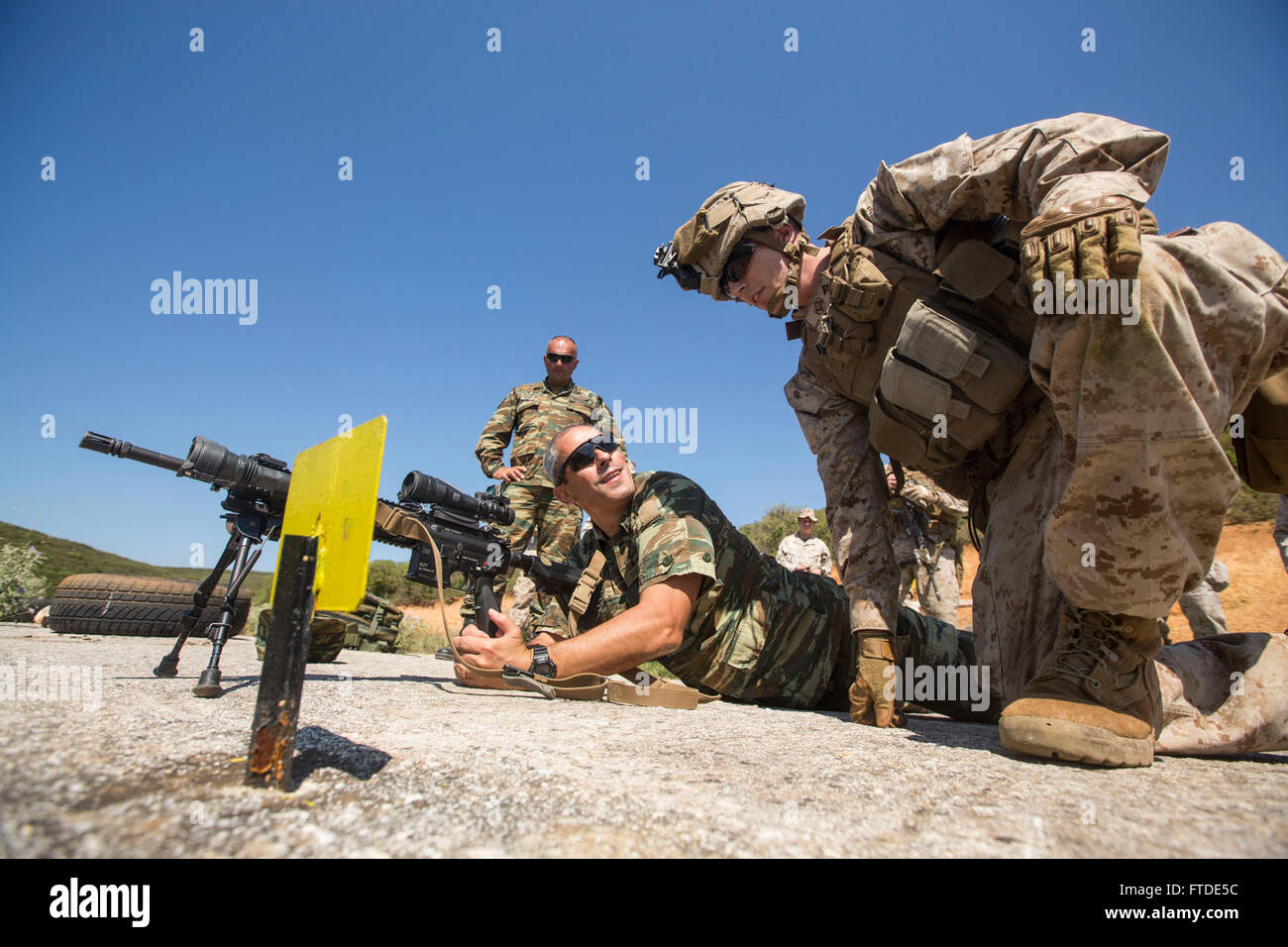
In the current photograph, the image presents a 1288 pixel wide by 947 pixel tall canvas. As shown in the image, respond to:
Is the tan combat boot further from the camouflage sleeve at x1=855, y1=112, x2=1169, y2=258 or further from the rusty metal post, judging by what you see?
the rusty metal post

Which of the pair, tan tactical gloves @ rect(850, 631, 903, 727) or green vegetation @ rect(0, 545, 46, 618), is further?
green vegetation @ rect(0, 545, 46, 618)

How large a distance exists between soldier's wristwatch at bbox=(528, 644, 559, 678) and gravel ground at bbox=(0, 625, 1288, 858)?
→ 648mm

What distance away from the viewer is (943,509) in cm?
712

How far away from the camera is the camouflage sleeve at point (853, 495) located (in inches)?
97.0

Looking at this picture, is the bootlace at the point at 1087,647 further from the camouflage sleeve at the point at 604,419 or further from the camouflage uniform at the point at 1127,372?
the camouflage sleeve at the point at 604,419

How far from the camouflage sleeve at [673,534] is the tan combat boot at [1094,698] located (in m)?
1.14

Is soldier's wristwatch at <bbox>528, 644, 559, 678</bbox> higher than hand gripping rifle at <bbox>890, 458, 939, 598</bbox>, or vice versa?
hand gripping rifle at <bbox>890, 458, 939, 598</bbox>

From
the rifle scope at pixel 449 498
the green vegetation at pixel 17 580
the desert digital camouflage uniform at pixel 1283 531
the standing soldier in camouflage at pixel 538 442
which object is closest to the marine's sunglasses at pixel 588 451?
the rifle scope at pixel 449 498

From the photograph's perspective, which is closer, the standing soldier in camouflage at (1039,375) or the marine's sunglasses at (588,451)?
the standing soldier in camouflage at (1039,375)

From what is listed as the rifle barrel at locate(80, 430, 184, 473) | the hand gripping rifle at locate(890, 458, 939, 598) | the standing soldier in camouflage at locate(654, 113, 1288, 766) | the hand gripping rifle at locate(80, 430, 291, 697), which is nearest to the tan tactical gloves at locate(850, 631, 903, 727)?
the standing soldier in camouflage at locate(654, 113, 1288, 766)

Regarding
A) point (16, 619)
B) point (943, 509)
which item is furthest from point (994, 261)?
point (16, 619)

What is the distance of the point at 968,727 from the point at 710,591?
1.15 m

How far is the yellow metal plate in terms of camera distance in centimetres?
110
